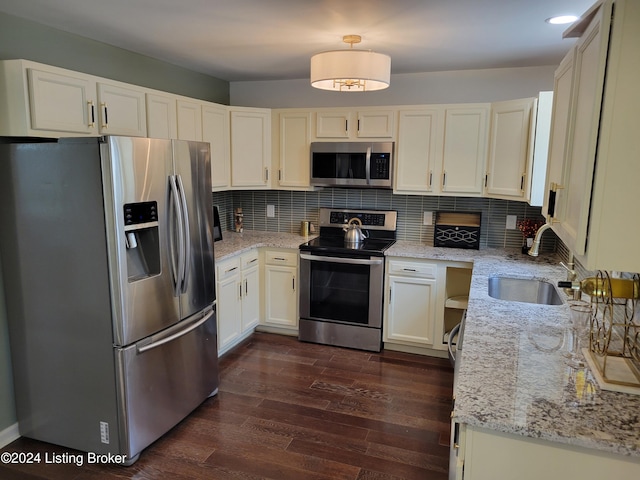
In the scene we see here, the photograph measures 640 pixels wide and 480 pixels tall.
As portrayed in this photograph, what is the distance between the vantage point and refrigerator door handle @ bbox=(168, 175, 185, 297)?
252 centimetres

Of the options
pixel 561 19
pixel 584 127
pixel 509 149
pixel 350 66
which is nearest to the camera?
pixel 584 127

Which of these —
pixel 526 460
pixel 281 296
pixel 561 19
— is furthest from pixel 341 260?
pixel 526 460

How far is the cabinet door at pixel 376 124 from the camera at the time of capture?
150 inches

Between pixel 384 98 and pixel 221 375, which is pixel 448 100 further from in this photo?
pixel 221 375

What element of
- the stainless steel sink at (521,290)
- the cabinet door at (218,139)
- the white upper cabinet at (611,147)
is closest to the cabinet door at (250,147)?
the cabinet door at (218,139)

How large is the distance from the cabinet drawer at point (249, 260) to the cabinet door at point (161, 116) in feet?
3.60

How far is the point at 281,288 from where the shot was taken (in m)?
4.05

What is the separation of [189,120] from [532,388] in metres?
2.94

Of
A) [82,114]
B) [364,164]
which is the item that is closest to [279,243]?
[364,164]

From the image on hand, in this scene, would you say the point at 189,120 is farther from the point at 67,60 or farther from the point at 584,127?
the point at 584,127

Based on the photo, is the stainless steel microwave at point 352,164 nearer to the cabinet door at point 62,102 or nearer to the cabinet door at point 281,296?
the cabinet door at point 281,296

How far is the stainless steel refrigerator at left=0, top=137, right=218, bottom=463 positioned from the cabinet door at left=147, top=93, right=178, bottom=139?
2.09 feet

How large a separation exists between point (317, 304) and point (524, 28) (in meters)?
2.49

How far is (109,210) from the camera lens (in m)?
2.18
